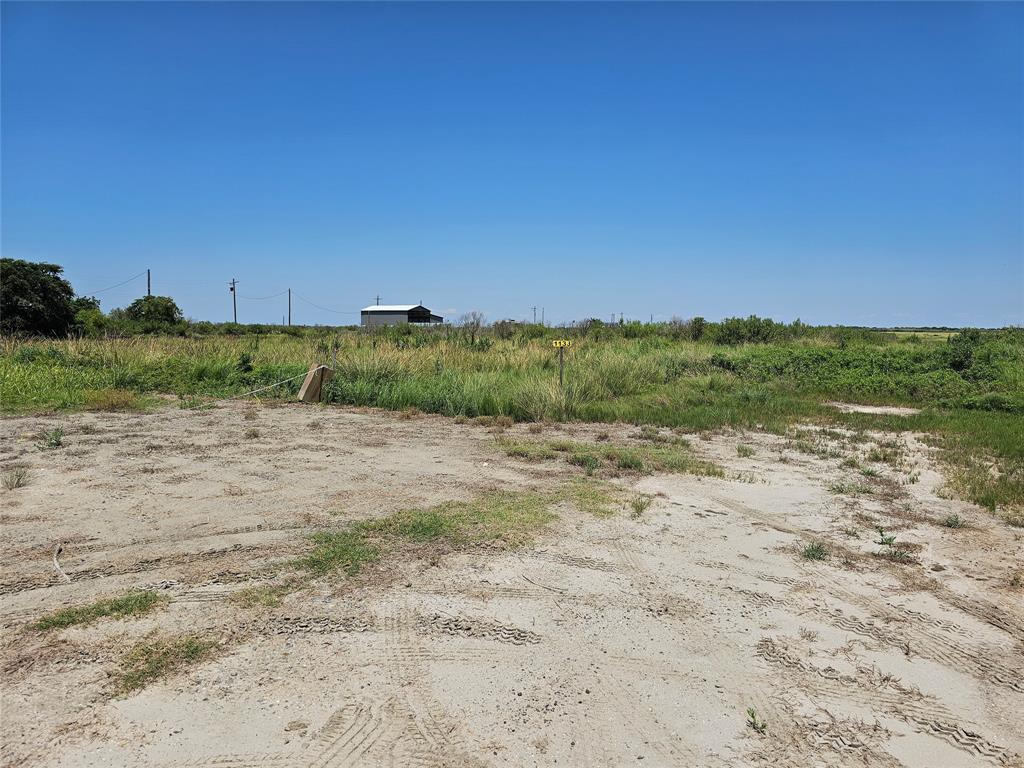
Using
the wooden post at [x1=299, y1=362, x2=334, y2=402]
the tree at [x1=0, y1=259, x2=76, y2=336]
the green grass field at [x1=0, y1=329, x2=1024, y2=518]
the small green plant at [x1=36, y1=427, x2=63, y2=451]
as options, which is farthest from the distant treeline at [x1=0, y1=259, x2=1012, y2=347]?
the small green plant at [x1=36, y1=427, x2=63, y2=451]

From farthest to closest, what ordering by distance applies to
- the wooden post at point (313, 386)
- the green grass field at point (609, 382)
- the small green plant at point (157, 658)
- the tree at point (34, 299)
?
the tree at point (34, 299), the wooden post at point (313, 386), the green grass field at point (609, 382), the small green plant at point (157, 658)

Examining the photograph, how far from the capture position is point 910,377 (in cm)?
1755

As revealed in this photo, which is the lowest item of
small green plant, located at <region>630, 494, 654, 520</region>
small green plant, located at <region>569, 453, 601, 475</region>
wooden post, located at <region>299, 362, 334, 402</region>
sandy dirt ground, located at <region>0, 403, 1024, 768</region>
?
sandy dirt ground, located at <region>0, 403, 1024, 768</region>

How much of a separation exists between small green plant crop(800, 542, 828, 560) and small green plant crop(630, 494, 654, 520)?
4.83ft

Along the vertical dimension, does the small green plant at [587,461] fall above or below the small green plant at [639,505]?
above

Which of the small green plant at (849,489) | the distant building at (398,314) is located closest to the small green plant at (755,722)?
the small green plant at (849,489)

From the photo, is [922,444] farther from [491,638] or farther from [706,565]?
[491,638]

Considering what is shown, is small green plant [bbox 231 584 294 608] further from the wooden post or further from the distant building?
the distant building

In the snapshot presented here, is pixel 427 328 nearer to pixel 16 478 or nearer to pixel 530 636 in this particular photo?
pixel 16 478

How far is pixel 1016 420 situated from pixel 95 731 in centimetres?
1492

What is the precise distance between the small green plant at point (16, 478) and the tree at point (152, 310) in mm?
41262

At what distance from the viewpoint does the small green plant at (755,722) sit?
292cm

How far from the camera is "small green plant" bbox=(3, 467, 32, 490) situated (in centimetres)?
641

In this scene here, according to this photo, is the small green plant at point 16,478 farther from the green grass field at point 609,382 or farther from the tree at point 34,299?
the tree at point 34,299
